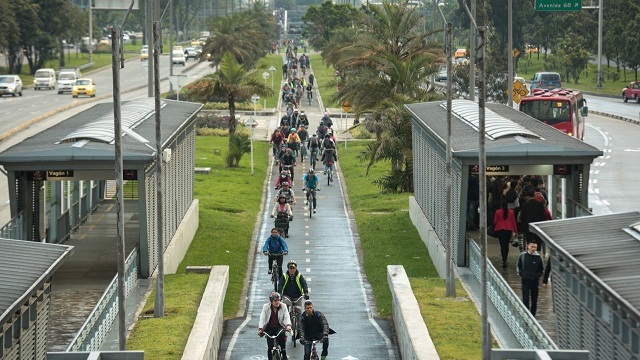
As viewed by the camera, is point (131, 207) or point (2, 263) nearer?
point (2, 263)

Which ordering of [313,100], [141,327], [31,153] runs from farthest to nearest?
[313,100] < [31,153] < [141,327]

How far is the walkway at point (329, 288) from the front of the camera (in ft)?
75.3

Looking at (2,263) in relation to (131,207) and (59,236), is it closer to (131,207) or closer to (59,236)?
(59,236)

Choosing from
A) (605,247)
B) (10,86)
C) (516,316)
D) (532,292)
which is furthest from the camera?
(10,86)

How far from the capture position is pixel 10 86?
9088 cm

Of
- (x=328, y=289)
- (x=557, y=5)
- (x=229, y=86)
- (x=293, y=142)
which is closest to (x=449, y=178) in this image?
(x=328, y=289)

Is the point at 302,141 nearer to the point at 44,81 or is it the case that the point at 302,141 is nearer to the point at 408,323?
the point at 408,323

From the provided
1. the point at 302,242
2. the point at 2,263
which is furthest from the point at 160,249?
the point at 302,242

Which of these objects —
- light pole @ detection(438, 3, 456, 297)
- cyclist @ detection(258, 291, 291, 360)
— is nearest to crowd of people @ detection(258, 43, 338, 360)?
cyclist @ detection(258, 291, 291, 360)

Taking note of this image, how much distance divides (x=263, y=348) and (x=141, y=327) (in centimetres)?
211

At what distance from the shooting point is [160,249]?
24.3 m

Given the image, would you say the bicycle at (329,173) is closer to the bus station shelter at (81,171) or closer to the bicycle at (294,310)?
the bus station shelter at (81,171)

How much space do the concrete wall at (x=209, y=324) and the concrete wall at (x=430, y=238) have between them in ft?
16.2

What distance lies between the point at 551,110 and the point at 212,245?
86.5 ft
